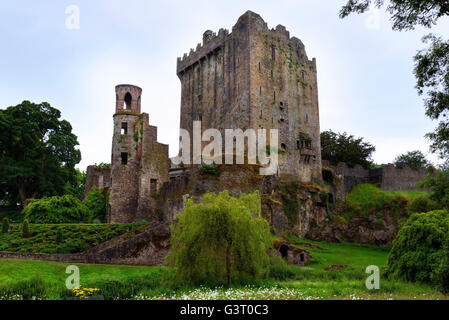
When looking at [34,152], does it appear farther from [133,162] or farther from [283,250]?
[283,250]

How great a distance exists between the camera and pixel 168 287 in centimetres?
1906

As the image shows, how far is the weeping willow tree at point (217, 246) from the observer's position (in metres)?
19.5

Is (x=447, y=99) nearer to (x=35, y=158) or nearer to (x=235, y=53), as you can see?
(x=235, y=53)

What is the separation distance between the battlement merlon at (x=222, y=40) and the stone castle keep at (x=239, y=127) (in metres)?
0.14

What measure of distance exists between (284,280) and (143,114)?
78.3ft

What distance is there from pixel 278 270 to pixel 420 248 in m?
7.28

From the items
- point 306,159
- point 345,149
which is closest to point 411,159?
point 345,149

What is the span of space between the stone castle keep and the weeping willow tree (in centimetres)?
1641

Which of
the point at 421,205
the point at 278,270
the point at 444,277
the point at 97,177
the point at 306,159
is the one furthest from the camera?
the point at 97,177

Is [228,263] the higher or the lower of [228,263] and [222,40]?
the lower

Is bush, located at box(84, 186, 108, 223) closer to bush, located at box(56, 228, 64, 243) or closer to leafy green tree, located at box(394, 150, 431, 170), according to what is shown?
bush, located at box(56, 228, 64, 243)
